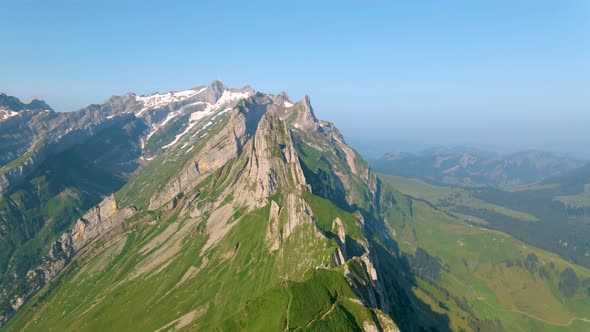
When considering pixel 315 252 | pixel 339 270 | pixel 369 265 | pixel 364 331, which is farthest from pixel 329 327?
pixel 315 252

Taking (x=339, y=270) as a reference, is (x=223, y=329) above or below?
below

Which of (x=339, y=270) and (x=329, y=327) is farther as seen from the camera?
(x=339, y=270)

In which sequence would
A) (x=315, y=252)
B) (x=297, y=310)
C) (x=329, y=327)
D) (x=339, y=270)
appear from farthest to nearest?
(x=315, y=252) → (x=339, y=270) → (x=297, y=310) → (x=329, y=327)

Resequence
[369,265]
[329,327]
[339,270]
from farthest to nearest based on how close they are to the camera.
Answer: [369,265]
[339,270]
[329,327]

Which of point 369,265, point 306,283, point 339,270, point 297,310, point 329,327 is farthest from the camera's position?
point 369,265

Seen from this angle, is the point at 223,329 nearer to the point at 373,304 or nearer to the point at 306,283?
the point at 306,283

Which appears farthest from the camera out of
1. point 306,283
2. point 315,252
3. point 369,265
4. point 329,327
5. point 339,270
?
point 315,252

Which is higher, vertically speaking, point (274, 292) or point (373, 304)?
point (274, 292)

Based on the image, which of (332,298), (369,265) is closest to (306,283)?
(332,298)

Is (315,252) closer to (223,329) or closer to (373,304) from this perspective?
(373,304)
